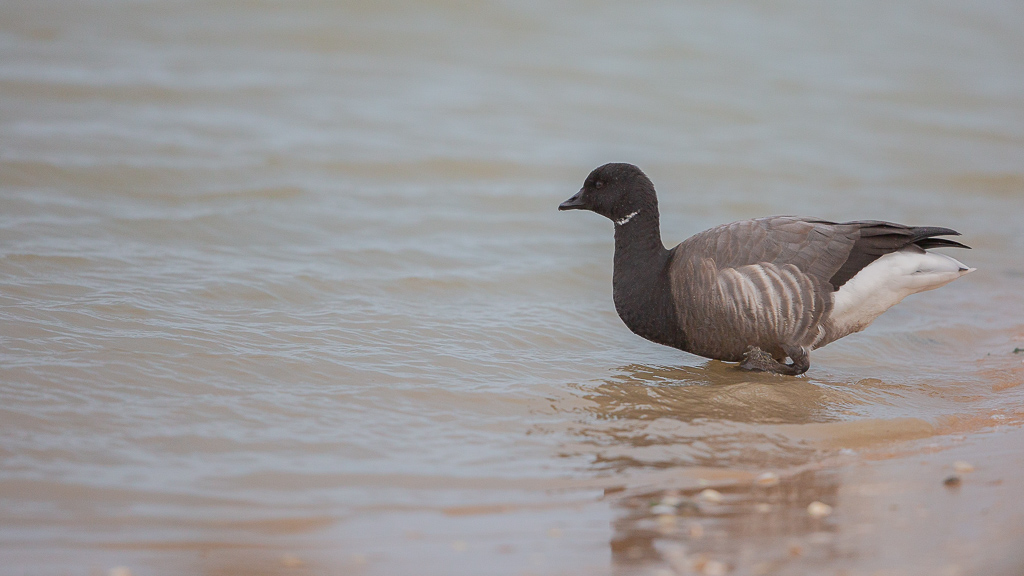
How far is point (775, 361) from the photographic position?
656 centimetres

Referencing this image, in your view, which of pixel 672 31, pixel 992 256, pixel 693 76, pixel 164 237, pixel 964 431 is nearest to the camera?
pixel 964 431

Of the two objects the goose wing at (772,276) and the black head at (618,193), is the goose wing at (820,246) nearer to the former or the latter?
the goose wing at (772,276)

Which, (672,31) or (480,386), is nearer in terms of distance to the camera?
(480,386)

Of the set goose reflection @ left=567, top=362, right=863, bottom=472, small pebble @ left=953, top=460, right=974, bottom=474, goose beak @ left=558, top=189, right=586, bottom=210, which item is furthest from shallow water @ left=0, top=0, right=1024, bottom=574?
goose beak @ left=558, top=189, right=586, bottom=210

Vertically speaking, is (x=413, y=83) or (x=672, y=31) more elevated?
(x=672, y=31)

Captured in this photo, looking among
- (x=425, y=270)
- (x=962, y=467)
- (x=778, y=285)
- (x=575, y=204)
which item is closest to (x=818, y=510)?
(x=962, y=467)

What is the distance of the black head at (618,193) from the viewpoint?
22.5 feet

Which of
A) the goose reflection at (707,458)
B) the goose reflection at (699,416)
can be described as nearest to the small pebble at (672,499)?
the goose reflection at (707,458)

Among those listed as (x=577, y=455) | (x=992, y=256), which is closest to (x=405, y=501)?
(x=577, y=455)

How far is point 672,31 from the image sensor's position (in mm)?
18812

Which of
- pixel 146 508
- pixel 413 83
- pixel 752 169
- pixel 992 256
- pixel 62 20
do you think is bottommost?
pixel 146 508

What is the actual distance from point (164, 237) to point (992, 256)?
9.02 m

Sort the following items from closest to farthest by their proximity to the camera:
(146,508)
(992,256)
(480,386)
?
(146,508) < (480,386) < (992,256)

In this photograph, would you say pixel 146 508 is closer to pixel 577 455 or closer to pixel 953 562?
pixel 577 455
